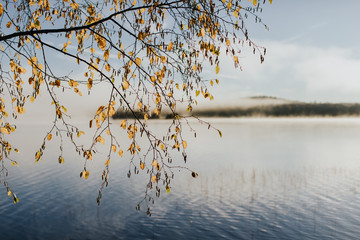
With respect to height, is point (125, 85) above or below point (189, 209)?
above

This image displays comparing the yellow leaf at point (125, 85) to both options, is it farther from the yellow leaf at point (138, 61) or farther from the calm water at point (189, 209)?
the calm water at point (189, 209)

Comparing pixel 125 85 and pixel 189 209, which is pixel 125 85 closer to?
pixel 125 85

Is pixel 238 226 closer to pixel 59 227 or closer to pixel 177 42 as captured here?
pixel 59 227

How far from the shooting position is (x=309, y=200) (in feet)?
97.3

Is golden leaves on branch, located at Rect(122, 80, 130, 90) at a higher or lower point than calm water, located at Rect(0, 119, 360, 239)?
higher

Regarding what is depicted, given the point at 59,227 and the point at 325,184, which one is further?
the point at 325,184

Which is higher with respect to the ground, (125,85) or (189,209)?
(125,85)

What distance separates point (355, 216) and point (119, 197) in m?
18.0

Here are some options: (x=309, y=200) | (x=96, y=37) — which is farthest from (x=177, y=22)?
(x=309, y=200)

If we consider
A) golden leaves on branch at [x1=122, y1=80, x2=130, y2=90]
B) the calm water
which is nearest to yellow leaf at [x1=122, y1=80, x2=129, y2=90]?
golden leaves on branch at [x1=122, y1=80, x2=130, y2=90]

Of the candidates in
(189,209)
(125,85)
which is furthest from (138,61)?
(189,209)

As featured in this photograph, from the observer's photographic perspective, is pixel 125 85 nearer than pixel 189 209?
Yes

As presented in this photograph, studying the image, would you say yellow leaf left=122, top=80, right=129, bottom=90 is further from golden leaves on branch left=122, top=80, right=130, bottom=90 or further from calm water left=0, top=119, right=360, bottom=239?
calm water left=0, top=119, right=360, bottom=239

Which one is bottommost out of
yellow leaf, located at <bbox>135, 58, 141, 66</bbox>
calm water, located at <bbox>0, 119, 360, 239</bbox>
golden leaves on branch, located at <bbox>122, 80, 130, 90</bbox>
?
calm water, located at <bbox>0, 119, 360, 239</bbox>
